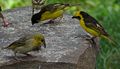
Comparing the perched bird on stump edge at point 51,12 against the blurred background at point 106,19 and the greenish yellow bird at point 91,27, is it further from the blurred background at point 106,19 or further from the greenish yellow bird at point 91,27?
the blurred background at point 106,19

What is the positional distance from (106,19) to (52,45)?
11.5 feet

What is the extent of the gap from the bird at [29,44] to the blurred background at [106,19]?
2.17 m

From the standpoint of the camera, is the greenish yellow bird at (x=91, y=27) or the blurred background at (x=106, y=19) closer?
the greenish yellow bird at (x=91, y=27)

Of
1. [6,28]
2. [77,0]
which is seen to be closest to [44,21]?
[6,28]

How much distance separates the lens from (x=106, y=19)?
30.2ft

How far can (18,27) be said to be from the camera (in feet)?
21.3

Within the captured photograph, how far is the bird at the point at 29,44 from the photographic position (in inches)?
206

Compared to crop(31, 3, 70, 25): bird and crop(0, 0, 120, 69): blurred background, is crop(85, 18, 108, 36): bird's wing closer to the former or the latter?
crop(31, 3, 70, 25): bird

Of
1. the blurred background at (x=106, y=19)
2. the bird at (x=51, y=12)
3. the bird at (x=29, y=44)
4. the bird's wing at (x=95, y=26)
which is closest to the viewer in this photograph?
the bird at (x=29, y=44)

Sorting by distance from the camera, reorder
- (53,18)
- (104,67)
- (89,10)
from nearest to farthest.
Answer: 1. (53,18)
2. (104,67)
3. (89,10)

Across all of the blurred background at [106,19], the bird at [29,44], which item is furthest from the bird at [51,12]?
the bird at [29,44]

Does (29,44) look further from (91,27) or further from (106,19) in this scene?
(106,19)

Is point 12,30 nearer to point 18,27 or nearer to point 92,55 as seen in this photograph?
point 18,27

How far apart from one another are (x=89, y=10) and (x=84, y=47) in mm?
4470
